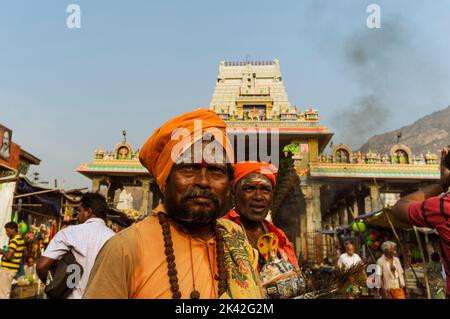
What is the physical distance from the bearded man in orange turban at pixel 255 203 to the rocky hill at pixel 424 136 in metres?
90.2

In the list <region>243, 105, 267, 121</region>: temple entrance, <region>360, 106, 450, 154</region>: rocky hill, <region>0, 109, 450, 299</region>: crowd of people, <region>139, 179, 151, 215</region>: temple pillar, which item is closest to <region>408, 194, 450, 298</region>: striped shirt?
<region>0, 109, 450, 299</region>: crowd of people

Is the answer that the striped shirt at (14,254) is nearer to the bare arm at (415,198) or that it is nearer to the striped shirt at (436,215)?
the bare arm at (415,198)

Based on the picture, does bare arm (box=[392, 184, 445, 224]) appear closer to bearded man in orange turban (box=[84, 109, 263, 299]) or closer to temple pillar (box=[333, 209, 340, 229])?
bearded man in orange turban (box=[84, 109, 263, 299])

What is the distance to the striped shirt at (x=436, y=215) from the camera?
6.74 feet

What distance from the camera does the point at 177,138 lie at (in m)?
1.36

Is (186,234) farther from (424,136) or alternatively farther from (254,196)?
(424,136)

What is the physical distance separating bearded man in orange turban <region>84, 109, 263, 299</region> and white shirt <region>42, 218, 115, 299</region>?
171 centimetres

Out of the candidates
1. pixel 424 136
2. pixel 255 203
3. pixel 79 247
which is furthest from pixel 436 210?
pixel 424 136

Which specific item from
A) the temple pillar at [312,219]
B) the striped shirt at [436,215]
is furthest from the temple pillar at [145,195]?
the striped shirt at [436,215]

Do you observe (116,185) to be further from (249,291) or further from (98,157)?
(249,291)

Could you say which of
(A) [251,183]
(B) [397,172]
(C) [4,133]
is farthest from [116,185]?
(A) [251,183]

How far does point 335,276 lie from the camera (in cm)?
164

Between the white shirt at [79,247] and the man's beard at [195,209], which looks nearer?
the man's beard at [195,209]

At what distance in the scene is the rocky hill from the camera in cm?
8831
